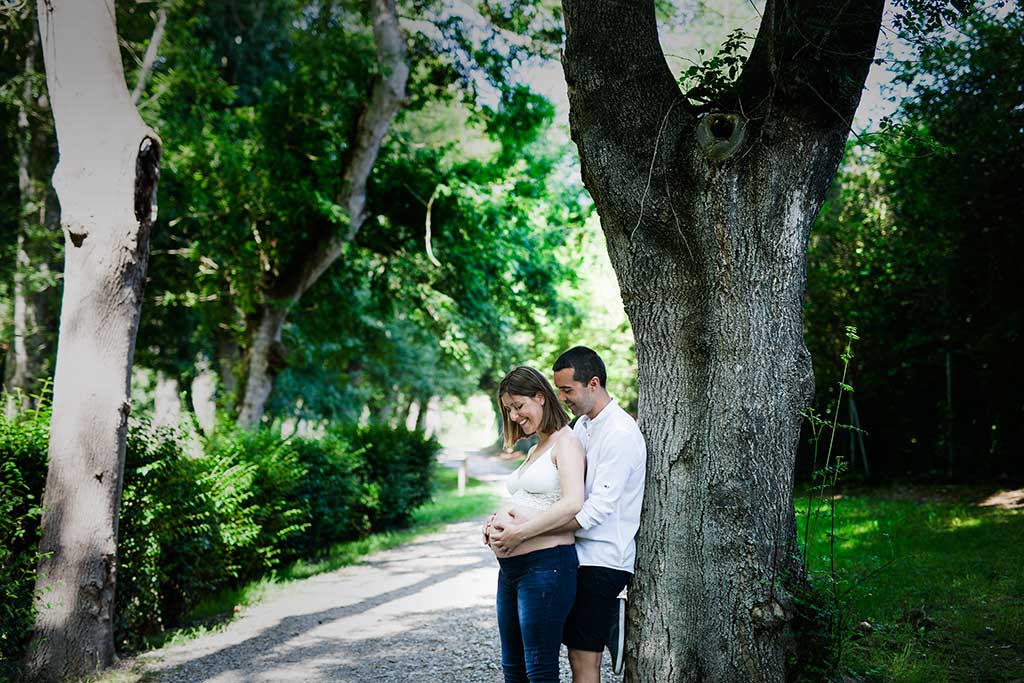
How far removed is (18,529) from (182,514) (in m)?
1.69

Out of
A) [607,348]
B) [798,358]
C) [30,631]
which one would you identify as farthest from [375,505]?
[607,348]

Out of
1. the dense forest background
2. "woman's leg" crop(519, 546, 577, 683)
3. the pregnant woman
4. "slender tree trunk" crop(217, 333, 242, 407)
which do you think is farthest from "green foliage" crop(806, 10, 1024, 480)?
"slender tree trunk" crop(217, 333, 242, 407)

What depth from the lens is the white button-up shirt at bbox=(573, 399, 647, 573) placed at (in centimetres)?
394

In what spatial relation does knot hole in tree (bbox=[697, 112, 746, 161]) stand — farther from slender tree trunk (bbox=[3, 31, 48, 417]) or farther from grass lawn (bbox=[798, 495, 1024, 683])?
slender tree trunk (bbox=[3, 31, 48, 417])

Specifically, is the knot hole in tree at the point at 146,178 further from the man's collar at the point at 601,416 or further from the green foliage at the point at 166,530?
the man's collar at the point at 601,416

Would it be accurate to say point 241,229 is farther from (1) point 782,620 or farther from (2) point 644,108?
(1) point 782,620

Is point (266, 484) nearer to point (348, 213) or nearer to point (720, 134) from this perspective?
point (348, 213)

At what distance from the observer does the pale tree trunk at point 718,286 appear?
4.36m

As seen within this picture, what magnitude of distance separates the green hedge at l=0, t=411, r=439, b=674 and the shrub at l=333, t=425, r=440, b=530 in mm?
2044

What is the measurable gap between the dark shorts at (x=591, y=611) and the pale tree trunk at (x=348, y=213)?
1079 cm

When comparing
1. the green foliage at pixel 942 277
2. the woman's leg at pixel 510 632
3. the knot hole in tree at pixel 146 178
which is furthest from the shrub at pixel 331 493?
the green foliage at pixel 942 277

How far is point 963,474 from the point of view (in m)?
15.4

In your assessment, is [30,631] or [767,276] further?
[30,631]

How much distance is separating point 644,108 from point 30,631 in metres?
5.84
